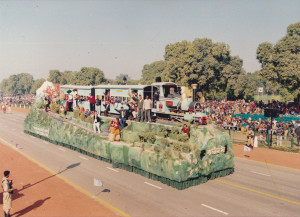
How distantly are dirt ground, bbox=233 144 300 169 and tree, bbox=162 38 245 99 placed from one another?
27612 mm

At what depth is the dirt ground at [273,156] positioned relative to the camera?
64.3ft

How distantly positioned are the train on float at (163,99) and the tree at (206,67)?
89.3ft

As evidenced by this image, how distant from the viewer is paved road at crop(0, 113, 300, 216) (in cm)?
1131

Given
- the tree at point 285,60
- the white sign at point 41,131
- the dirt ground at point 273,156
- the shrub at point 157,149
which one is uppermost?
the tree at point 285,60

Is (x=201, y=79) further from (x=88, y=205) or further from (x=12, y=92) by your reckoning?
(x=12, y=92)

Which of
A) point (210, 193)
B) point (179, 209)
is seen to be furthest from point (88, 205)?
point (210, 193)

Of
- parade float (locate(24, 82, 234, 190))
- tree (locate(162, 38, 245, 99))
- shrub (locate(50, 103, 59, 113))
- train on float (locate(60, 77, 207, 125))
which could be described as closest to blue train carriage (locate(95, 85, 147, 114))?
train on float (locate(60, 77, 207, 125))

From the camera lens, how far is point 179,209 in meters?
11.3

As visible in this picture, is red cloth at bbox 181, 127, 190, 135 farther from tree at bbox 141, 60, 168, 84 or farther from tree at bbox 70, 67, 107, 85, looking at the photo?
tree at bbox 70, 67, 107, 85

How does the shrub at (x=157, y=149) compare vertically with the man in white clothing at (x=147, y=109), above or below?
below

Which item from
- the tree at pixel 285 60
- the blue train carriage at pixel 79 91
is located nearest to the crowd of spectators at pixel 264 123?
the tree at pixel 285 60

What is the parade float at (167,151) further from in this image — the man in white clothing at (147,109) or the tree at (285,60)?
the tree at (285,60)

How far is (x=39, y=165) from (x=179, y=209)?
1116 cm

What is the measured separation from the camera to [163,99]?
822 inches
